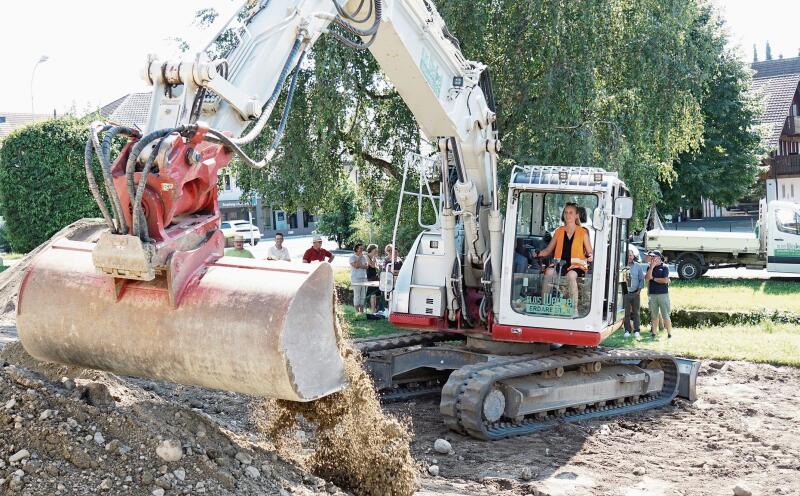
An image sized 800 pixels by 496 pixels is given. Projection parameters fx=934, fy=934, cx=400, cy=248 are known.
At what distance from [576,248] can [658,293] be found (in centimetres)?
578

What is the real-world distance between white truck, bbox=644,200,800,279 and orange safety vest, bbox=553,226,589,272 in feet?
50.6

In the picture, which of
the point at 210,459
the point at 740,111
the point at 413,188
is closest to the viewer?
the point at 210,459

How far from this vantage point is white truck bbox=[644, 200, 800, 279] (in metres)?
22.9

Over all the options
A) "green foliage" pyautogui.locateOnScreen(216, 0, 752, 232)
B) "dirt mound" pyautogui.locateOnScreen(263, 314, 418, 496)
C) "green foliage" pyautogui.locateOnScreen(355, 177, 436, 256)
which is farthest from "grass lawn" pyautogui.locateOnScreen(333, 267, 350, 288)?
"dirt mound" pyautogui.locateOnScreen(263, 314, 418, 496)

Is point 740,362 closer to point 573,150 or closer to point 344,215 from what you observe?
point 573,150

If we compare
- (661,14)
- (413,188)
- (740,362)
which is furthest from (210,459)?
(661,14)

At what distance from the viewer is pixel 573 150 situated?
15141 mm

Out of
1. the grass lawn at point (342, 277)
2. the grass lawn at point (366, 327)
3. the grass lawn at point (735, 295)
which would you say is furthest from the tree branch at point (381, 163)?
the grass lawn at point (735, 295)

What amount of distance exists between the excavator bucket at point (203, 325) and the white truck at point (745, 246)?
65.0 feet

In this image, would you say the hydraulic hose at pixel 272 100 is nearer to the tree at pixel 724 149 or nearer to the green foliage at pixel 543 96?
the green foliage at pixel 543 96

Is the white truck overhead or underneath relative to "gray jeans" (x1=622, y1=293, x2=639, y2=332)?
overhead

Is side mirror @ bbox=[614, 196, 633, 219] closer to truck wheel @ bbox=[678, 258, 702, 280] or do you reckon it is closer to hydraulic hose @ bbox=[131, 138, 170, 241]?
hydraulic hose @ bbox=[131, 138, 170, 241]

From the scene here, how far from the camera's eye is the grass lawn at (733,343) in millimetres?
12711

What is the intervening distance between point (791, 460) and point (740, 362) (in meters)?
4.36
